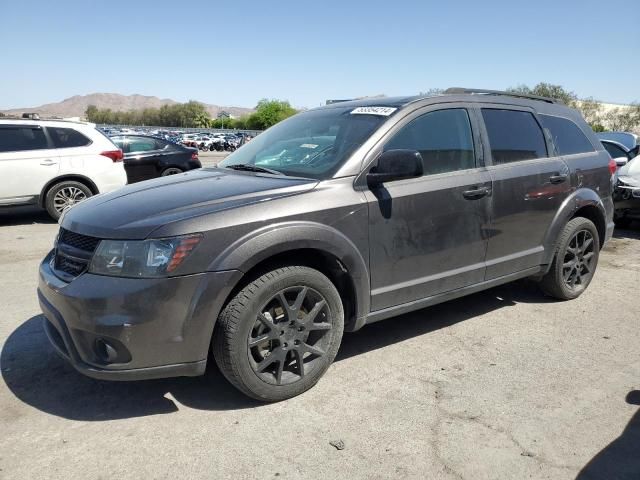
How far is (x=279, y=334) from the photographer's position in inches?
117

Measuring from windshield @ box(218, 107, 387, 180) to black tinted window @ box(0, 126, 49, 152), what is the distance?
5635mm

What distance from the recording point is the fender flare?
4.45 meters

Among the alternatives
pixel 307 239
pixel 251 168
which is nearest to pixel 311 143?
pixel 251 168

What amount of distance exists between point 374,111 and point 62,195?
6.63 m

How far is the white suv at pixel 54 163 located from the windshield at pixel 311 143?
527cm

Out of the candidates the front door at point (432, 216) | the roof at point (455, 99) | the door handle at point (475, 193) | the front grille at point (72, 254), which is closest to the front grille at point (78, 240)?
the front grille at point (72, 254)

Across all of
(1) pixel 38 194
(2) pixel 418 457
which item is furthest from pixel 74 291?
(1) pixel 38 194

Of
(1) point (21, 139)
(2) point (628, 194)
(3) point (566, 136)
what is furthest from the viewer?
(1) point (21, 139)

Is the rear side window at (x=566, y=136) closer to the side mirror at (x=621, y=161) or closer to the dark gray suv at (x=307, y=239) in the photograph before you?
the dark gray suv at (x=307, y=239)

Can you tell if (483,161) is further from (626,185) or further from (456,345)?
(626,185)

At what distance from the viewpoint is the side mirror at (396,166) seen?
3.19 m

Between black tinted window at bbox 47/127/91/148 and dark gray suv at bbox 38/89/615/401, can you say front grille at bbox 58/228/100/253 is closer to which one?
dark gray suv at bbox 38/89/615/401

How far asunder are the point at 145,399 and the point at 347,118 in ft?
7.49

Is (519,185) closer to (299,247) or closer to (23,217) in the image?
(299,247)
